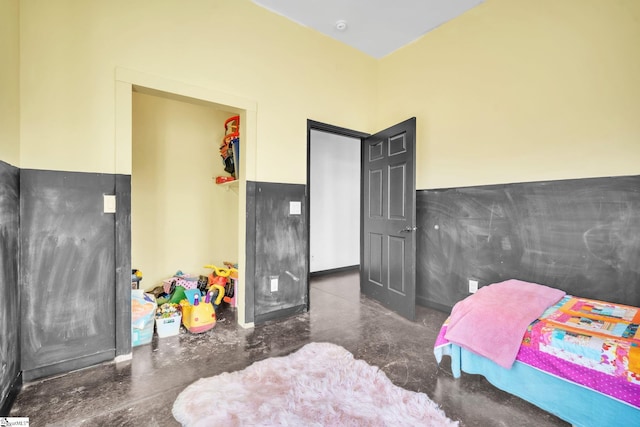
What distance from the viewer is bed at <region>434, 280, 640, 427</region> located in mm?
1247

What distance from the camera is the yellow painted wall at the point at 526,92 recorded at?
192 centimetres

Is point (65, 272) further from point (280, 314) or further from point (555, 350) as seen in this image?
point (555, 350)

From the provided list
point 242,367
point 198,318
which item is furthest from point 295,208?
point 242,367

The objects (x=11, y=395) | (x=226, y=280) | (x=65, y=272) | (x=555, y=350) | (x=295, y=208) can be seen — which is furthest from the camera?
(x=226, y=280)

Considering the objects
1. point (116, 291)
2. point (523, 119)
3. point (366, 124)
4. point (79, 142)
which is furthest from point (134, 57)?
point (523, 119)

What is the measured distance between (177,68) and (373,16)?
1.95 m

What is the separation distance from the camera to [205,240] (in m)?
3.58

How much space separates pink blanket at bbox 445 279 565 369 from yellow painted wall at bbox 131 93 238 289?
2.94m

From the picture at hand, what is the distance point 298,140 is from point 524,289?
2.32 m

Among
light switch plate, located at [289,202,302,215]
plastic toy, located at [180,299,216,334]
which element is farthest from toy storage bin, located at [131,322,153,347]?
light switch plate, located at [289,202,302,215]

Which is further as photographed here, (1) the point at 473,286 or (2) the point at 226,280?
(2) the point at 226,280

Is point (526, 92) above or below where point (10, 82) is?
above

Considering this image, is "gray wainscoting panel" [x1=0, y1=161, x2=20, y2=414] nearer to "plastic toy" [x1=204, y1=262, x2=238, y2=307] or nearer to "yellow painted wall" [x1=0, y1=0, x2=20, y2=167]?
"yellow painted wall" [x1=0, y1=0, x2=20, y2=167]

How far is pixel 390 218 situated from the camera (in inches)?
120
